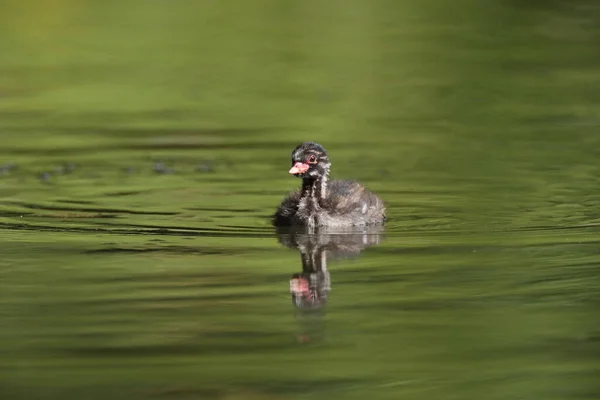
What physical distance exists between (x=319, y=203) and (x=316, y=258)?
153 cm

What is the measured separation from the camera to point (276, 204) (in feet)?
44.7

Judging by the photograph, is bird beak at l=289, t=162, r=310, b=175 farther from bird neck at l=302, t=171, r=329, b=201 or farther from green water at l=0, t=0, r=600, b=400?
green water at l=0, t=0, r=600, b=400

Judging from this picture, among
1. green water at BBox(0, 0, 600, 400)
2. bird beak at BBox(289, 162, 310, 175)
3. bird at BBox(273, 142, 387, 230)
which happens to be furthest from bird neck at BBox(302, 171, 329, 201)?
green water at BBox(0, 0, 600, 400)

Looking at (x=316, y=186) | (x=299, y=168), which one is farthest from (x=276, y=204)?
(x=299, y=168)

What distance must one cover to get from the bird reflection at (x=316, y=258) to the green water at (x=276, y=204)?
2.0 inches

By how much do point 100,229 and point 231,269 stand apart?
6.76 ft

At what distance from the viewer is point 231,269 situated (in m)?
10.4

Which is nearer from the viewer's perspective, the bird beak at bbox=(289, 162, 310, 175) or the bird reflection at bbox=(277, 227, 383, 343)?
the bird reflection at bbox=(277, 227, 383, 343)

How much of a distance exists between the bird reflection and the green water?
2.0 inches

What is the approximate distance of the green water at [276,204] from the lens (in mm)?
8031

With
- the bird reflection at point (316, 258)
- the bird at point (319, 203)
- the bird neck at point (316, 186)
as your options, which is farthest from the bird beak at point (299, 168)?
the bird reflection at point (316, 258)

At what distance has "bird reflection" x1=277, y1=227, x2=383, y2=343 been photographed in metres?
9.09

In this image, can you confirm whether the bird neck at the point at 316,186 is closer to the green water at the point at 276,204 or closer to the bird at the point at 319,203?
the bird at the point at 319,203

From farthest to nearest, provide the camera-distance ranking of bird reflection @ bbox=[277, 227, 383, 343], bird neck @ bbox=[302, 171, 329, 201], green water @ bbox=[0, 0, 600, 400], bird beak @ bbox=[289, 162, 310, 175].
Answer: bird neck @ bbox=[302, 171, 329, 201], bird beak @ bbox=[289, 162, 310, 175], bird reflection @ bbox=[277, 227, 383, 343], green water @ bbox=[0, 0, 600, 400]
